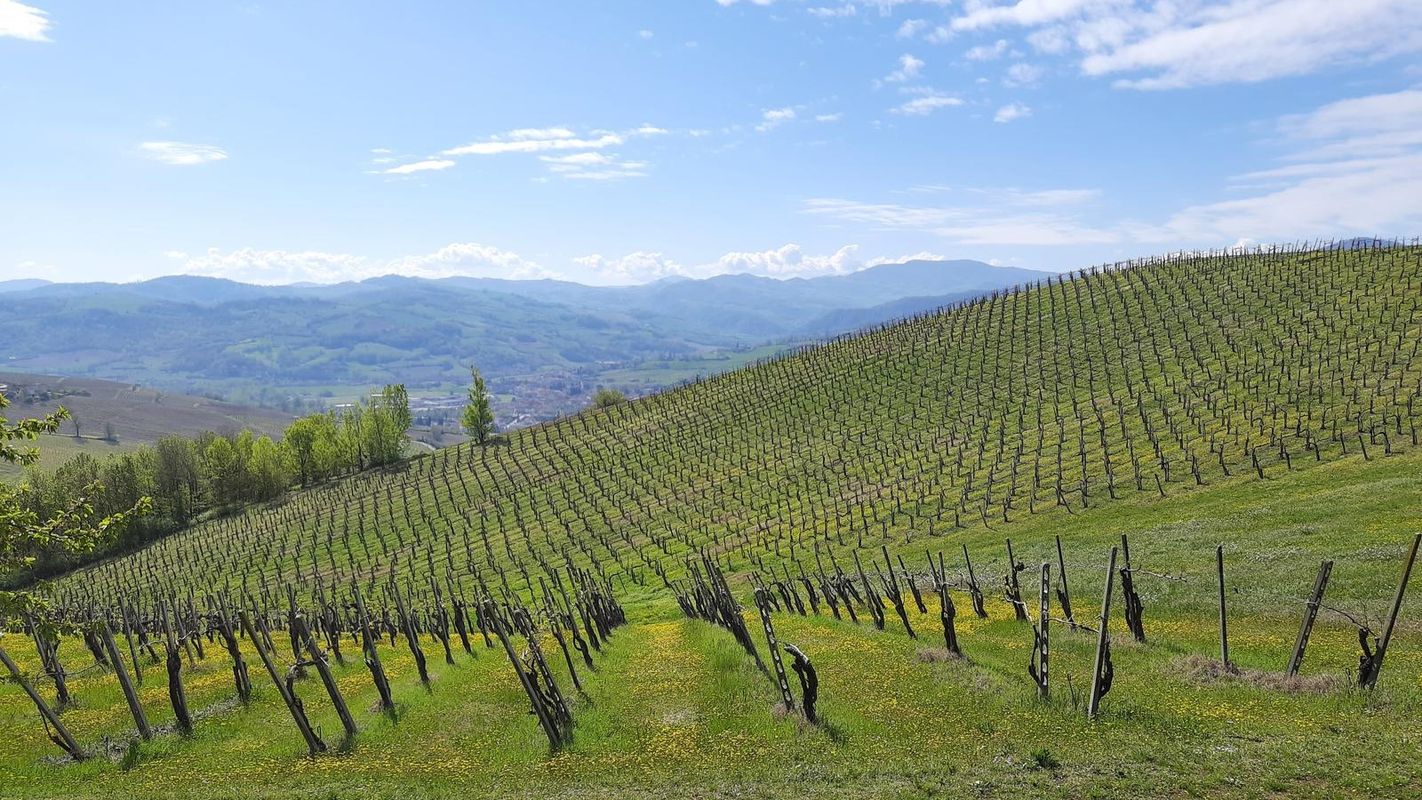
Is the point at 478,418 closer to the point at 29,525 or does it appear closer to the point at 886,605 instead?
the point at 886,605

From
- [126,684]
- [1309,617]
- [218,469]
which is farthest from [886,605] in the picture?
[218,469]

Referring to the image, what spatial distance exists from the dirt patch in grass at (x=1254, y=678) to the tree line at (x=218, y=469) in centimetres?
13733

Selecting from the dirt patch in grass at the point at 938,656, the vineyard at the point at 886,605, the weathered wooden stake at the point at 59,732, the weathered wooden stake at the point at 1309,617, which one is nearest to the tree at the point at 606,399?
the vineyard at the point at 886,605

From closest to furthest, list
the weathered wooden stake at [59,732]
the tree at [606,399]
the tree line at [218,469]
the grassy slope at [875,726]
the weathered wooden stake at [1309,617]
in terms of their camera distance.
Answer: the grassy slope at [875,726], the weathered wooden stake at [1309,617], the weathered wooden stake at [59,732], the tree line at [218,469], the tree at [606,399]

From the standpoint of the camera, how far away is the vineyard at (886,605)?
18.4 m

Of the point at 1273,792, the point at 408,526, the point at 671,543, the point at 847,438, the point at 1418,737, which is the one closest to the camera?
the point at 1273,792

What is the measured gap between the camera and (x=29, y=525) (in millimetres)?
19812

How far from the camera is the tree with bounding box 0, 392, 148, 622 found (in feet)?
63.3

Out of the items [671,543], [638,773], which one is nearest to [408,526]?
[671,543]

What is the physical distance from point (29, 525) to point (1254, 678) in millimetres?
32387

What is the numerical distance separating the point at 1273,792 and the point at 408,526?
98.1 m

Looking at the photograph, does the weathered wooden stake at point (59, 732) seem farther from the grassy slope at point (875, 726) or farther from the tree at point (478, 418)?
the tree at point (478, 418)

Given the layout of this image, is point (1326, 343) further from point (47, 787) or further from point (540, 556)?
point (47, 787)

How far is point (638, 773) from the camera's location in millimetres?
18438
